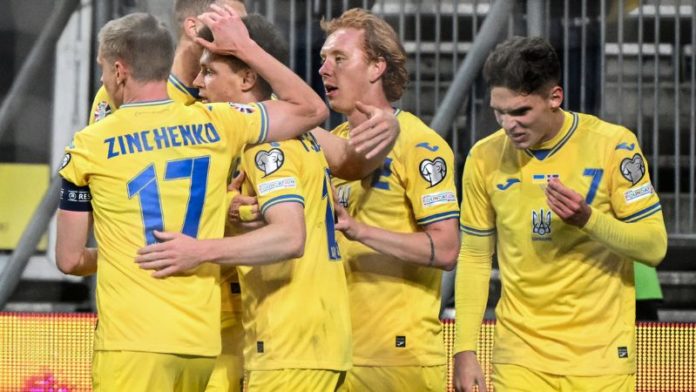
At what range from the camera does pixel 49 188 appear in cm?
805

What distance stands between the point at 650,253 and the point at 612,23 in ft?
12.3

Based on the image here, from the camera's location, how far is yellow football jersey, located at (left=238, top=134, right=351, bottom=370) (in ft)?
13.1

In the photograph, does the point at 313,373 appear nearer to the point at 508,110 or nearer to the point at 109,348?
the point at 109,348

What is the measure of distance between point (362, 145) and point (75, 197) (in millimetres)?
936

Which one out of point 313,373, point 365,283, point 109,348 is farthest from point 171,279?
point 365,283

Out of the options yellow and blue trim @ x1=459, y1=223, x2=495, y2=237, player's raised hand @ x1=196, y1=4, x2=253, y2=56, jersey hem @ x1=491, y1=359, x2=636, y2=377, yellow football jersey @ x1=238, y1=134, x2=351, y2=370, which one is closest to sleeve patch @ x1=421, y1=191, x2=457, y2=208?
yellow and blue trim @ x1=459, y1=223, x2=495, y2=237

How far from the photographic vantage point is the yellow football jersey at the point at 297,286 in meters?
4.00

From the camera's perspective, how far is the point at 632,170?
15.0 feet

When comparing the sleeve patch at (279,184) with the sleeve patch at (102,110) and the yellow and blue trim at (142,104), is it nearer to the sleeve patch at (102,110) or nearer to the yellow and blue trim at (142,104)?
the yellow and blue trim at (142,104)

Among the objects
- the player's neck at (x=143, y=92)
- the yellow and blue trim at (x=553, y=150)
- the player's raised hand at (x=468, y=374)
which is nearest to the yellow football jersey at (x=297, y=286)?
the player's neck at (x=143, y=92)

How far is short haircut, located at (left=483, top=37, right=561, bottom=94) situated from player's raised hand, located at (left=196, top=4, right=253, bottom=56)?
3.19 feet

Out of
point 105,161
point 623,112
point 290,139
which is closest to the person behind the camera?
point 105,161

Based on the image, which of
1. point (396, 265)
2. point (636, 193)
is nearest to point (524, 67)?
point (636, 193)

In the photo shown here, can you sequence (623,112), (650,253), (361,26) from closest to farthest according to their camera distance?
1. (650,253)
2. (361,26)
3. (623,112)
